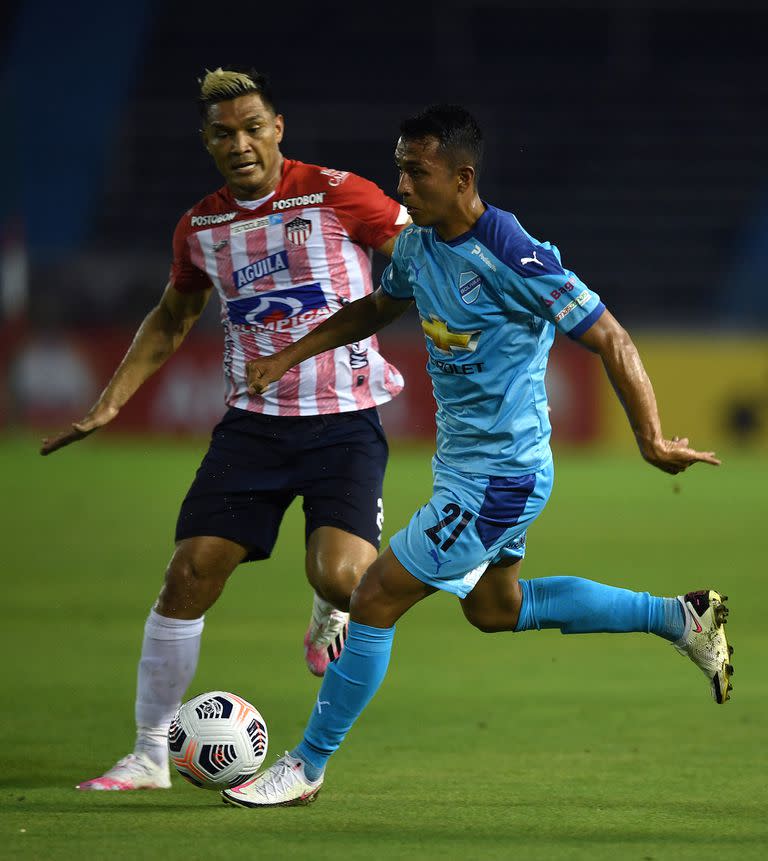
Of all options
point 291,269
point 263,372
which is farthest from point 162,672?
point 291,269

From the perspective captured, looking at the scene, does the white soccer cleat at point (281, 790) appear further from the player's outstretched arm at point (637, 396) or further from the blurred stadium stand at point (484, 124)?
the blurred stadium stand at point (484, 124)

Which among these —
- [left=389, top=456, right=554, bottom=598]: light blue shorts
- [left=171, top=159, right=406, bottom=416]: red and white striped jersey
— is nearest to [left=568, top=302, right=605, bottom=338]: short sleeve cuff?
[left=389, top=456, right=554, bottom=598]: light blue shorts

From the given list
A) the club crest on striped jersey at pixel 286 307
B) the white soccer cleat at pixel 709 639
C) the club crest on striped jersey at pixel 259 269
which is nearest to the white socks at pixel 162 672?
the club crest on striped jersey at pixel 286 307

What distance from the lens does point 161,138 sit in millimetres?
23875

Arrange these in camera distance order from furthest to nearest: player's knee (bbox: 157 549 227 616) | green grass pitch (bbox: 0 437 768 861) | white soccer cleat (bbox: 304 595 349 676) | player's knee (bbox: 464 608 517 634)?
white soccer cleat (bbox: 304 595 349 676), player's knee (bbox: 157 549 227 616), player's knee (bbox: 464 608 517 634), green grass pitch (bbox: 0 437 768 861)

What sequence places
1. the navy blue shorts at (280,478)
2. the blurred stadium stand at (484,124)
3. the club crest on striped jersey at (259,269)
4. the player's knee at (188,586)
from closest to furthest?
the player's knee at (188,586)
the navy blue shorts at (280,478)
the club crest on striped jersey at (259,269)
the blurred stadium stand at (484,124)

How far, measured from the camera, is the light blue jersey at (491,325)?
4.29 meters

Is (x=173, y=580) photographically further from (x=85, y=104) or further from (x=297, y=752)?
(x=85, y=104)

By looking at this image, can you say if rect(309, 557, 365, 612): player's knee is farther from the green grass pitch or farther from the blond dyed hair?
the blond dyed hair

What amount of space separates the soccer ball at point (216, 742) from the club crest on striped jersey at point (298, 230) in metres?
1.65

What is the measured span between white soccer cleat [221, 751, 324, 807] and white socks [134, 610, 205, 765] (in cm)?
56

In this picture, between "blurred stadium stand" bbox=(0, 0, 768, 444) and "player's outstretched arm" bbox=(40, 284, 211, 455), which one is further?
"blurred stadium stand" bbox=(0, 0, 768, 444)

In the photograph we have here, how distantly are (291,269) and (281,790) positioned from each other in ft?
6.13

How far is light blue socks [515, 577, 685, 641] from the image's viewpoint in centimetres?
478
